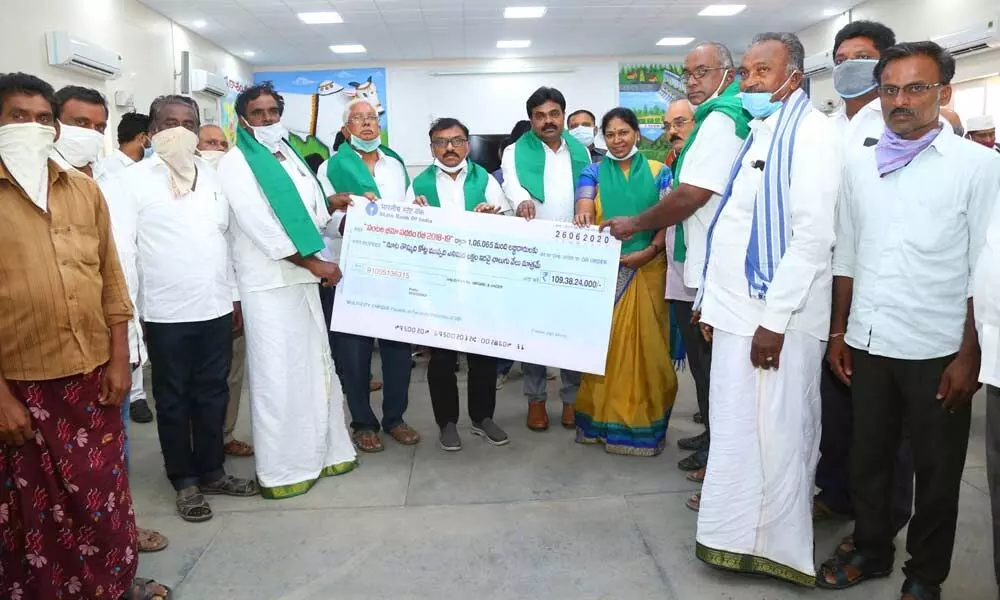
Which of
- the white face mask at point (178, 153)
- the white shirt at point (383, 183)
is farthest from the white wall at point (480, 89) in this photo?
the white face mask at point (178, 153)

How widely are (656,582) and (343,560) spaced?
1.06 metres

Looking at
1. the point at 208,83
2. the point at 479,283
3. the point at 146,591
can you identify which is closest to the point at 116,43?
the point at 208,83

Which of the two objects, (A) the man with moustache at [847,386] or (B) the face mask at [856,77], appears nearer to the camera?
(A) the man with moustache at [847,386]

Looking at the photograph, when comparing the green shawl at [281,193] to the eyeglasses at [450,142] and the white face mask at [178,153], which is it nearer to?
the white face mask at [178,153]

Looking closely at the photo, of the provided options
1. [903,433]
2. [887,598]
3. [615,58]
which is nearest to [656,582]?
[887,598]

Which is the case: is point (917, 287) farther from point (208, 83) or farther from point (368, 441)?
point (208, 83)

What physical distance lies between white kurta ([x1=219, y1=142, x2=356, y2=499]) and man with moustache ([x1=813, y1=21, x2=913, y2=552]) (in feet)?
6.62

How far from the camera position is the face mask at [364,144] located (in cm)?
351

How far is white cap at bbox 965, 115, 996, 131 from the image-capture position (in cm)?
637

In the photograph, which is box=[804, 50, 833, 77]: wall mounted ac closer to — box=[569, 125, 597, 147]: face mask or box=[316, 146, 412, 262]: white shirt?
box=[569, 125, 597, 147]: face mask

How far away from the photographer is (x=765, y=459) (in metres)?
2.14

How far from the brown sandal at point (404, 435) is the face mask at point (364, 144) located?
1413 millimetres

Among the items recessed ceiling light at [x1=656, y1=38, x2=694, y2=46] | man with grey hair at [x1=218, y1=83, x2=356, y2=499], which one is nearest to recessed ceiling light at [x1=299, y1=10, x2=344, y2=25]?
recessed ceiling light at [x1=656, y1=38, x2=694, y2=46]

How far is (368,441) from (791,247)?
7.44 feet
